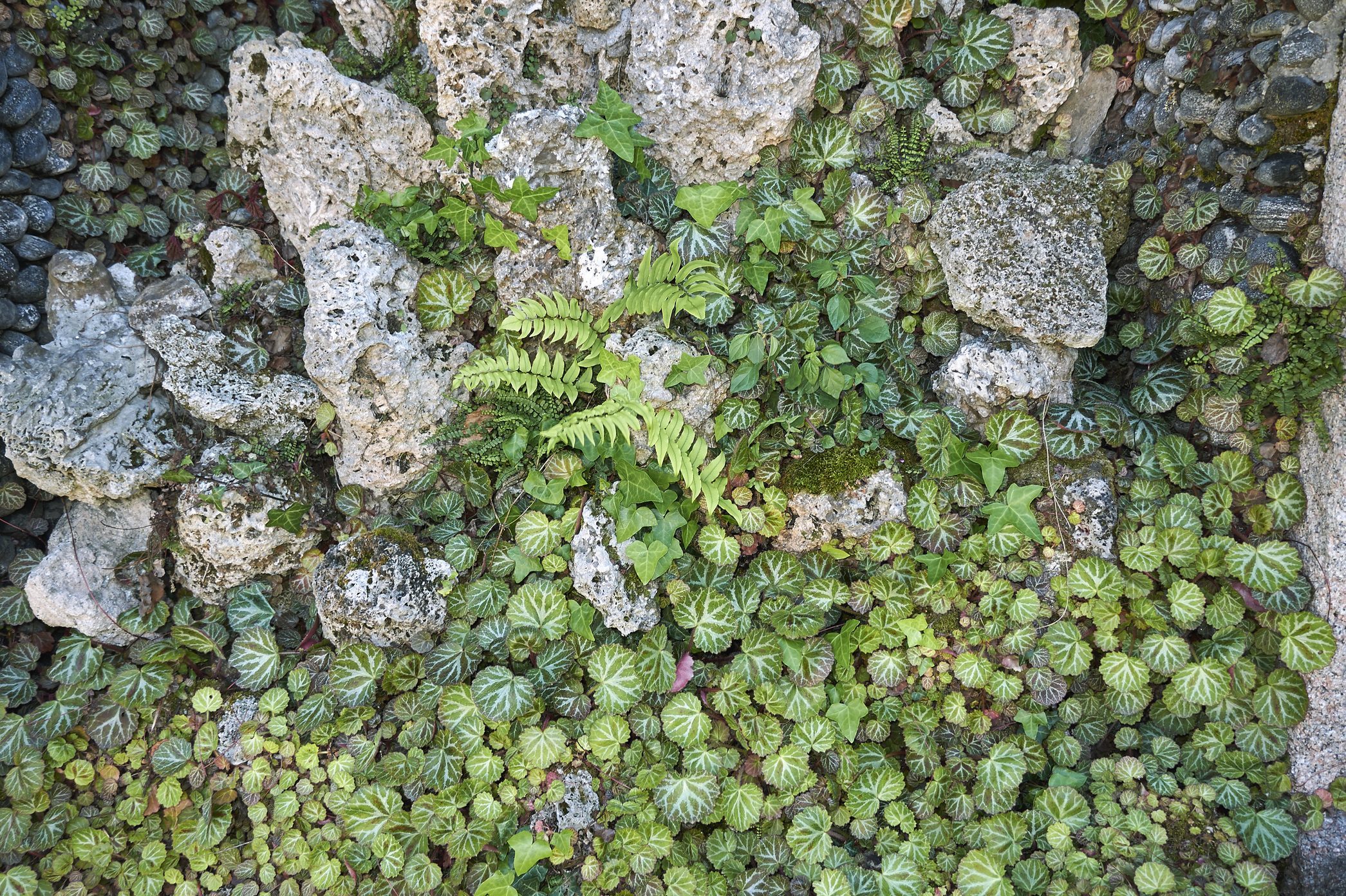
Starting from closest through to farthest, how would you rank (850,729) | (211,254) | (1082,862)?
1. (1082,862)
2. (850,729)
3. (211,254)

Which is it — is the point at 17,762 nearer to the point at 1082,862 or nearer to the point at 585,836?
the point at 585,836

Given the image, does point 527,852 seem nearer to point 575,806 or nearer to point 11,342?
point 575,806

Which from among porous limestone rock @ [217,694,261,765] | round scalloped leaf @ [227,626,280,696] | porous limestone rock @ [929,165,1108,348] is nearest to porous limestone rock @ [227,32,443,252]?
round scalloped leaf @ [227,626,280,696]

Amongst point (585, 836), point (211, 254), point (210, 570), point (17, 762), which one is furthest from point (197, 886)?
point (211, 254)

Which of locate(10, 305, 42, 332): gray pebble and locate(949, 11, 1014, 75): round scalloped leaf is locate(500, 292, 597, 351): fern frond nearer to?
locate(949, 11, 1014, 75): round scalloped leaf

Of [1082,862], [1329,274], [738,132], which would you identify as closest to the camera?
[1329,274]

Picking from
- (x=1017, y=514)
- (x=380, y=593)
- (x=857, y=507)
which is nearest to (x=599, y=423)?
(x=857, y=507)
